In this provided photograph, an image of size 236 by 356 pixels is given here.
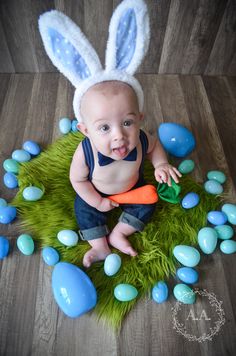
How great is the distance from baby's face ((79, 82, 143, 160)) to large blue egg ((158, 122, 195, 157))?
1.44 ft

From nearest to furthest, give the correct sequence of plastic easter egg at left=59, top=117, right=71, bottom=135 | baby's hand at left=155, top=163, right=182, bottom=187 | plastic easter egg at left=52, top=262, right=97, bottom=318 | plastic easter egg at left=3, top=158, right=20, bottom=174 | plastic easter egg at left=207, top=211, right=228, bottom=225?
plastic easter egg at left=52, top=262, right=97, bottom=318
baby's hand at left=155, top=163, right=182, bottom=187
plastic easter egg at left=207, top=211, right=228, bottom=225
plastic easter egg at left=3, top=158, right=20, bottom=174
plastic easter egg at left=59, top=117, right=71, bottom=135

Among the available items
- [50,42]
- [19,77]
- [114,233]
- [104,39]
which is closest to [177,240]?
[114,233]

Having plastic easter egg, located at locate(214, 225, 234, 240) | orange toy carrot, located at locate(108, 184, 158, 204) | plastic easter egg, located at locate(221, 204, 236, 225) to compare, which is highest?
orange toy carrot, located at locate(108, 184, 158, 204)

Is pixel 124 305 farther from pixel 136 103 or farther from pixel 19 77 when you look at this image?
pixel 19 77

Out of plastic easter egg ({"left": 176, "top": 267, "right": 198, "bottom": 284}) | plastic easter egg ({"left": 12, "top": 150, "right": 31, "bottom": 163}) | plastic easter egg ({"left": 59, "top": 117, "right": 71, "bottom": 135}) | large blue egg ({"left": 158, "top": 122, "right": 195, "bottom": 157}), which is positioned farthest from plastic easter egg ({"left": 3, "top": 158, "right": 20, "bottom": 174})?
plastic easter egg ({"left": 176, "top": 267, "right": 198, "bottom": 284})

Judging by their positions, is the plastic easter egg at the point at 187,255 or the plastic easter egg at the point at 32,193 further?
the plastic easter egg at the point at 32,193

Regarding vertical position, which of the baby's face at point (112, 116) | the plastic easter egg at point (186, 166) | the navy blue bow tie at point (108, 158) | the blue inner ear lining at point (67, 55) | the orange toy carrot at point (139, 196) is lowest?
the plastic easter egg at point (186, 166)

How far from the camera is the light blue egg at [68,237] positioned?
0.95 m

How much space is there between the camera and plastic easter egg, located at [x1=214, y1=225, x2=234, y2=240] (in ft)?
3.25

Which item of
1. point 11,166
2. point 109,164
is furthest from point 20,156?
point 109,164

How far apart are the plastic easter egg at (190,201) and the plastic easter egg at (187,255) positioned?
0.15 m

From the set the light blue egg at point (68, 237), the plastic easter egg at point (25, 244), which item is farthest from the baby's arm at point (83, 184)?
the plastic easter egg at point (25, 244)

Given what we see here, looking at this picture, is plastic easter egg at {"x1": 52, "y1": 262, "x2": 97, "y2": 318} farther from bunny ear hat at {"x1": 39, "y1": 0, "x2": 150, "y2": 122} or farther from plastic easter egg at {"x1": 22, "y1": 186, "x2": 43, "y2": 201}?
bunny ear hat at {"x1": 39, "y1": 0, "x2": 150, "y2": 122}

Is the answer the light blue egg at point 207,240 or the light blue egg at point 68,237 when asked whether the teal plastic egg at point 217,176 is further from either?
the light blue egg at point 68,237
